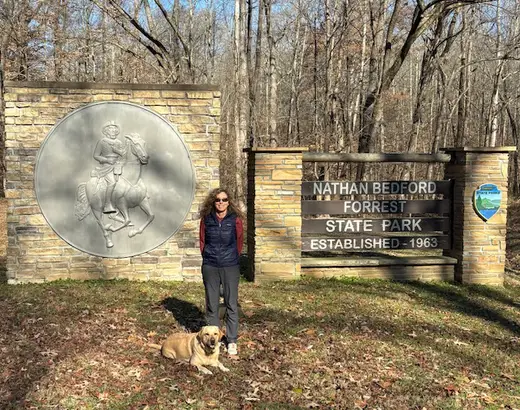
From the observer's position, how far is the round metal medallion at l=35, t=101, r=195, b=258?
766 centimetres

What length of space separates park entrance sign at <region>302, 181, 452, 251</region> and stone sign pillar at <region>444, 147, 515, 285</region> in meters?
0.27

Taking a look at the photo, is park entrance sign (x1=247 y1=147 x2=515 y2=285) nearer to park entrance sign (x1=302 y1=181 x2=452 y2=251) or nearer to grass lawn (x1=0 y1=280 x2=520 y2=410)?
park entrance sign (x1=302 y1=181 x2=452 y2=251)

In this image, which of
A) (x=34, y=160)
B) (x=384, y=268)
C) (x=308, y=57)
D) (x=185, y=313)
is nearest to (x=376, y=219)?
(x=384, y=268)

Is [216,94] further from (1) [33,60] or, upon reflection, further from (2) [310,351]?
(1) [33,60]

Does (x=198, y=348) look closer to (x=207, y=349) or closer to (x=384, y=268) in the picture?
(x=207, y=349)

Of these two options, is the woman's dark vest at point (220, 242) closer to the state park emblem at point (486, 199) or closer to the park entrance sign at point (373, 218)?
the park entrance sign at point (373, 218)

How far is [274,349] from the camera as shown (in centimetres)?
547

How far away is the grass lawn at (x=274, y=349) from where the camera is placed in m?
4.41

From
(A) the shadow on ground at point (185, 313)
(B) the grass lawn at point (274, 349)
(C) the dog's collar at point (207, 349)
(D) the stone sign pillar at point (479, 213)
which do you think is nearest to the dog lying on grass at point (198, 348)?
(C) the dog's collar at point (207, 349)

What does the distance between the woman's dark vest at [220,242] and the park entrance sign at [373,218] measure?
3.33 metres

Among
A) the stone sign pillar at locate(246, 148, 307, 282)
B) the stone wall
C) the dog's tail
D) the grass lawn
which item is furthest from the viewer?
the stone sign pillar at locate(246, 148, 307, 282)

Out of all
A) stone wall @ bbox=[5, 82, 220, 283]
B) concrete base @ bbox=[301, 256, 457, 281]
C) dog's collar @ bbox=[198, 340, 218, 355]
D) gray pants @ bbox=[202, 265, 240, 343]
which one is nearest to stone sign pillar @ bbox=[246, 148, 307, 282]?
concrete base @ bbox=[301, 256, 457, 281]

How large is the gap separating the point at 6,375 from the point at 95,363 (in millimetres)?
760

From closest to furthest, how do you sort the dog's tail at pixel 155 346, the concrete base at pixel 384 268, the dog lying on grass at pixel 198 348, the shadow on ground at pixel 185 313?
the dog lying on grass at pixel 198 348, the dog's tail at pixel 155 346, the shadow on ground at pixel 185 313, the concrete base at pixel 384 268
